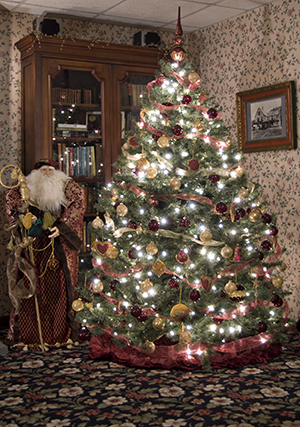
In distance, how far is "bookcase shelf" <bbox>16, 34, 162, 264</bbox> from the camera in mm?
4336

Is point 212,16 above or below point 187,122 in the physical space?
above

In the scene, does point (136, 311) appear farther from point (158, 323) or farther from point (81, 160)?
point (81, 160)

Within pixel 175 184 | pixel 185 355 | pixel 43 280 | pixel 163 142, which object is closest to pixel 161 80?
pixel 163 142

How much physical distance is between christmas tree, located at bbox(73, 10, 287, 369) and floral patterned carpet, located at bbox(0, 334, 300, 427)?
174mm

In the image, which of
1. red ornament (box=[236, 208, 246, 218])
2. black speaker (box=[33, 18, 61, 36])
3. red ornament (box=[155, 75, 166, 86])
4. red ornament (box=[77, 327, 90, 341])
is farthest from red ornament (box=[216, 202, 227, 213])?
black speaker (box=[33, 18, 61, 36])

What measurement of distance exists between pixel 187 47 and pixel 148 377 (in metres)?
3.55

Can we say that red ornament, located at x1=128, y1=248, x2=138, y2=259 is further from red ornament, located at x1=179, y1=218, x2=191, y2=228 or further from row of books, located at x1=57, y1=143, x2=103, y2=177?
row of books, located at x1=57, y1=143, x2=103, y2=177

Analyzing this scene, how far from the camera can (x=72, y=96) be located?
448cm

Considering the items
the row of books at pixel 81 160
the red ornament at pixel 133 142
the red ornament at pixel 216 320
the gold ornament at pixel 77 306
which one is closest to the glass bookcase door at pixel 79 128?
the row of books at pixel 81 160

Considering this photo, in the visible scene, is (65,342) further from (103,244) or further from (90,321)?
(103,244)

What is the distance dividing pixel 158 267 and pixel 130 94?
204 cm

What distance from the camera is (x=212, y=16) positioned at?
4.82m

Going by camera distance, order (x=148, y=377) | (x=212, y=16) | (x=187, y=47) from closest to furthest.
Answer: (x=148, y=377), (x=212, y=16), (x=187, y=47)

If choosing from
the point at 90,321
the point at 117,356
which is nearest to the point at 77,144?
the point at 90,321
